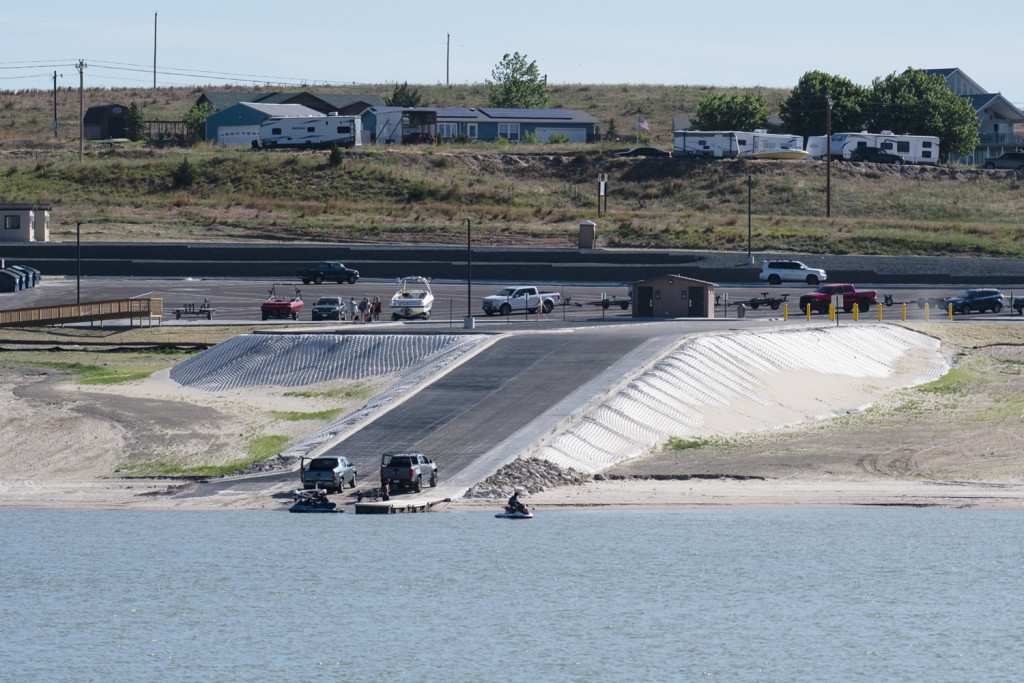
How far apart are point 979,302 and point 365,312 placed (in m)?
37.5

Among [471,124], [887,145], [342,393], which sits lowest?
[342,393]

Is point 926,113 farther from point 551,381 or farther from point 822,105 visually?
point 551,381

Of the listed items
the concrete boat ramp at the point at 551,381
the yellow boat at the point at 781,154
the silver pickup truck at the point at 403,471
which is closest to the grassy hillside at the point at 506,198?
the yellow boat at the point at 781,154

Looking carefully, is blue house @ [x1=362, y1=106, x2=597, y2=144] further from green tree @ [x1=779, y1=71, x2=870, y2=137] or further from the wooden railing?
the wooden railing

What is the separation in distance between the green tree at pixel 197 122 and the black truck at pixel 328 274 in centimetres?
7342

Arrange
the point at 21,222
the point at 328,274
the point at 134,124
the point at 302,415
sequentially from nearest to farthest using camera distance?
1. the point at 302,415
2. the point at 328,274
3. the point at 21,222
4. the point at 134,124

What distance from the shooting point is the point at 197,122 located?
552ft

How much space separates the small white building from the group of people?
1501 inches

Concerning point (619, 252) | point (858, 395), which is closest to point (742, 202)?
point (619, 252)

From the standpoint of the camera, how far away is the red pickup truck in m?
80.7

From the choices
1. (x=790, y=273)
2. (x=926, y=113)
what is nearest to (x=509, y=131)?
(x=926, y=113)

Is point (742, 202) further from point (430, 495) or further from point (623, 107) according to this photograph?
point (430, 495)

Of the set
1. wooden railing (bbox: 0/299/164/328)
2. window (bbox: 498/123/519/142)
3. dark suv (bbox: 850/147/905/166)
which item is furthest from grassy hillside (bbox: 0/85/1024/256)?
wooden railing (bbox: 0/299/164/328)

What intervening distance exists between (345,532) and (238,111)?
117 m
